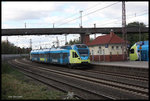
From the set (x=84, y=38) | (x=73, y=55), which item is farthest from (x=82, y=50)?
(x=84, y=38)

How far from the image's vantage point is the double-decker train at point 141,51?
103 ft

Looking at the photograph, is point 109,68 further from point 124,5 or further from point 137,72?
point 124,5

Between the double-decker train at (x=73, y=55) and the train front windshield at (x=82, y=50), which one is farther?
the train front windshield at (x=82, y=50)

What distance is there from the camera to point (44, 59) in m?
39.2

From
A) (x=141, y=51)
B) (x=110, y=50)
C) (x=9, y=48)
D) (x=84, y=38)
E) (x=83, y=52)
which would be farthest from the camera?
(x=84, y=38)

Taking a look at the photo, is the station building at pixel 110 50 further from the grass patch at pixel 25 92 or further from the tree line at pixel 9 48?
the grass patch at pixel 25 92

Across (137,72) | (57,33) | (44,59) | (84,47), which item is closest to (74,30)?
(57,33)

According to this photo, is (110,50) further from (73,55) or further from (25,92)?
(25,92)

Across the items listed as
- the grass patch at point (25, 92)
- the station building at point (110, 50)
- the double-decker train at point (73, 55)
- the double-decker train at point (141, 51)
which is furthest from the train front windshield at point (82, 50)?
the grass patch at point (25, 92)

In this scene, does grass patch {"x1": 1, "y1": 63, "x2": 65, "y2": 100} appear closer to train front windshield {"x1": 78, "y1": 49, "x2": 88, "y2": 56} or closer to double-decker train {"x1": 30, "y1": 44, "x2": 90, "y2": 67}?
double-decker train {"x1": 30, "y1": 44, "x2": 90, "y2": 67}

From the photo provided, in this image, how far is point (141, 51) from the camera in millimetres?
32344

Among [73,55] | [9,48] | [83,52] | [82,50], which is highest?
[9,48]

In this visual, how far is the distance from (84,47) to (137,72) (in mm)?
8419

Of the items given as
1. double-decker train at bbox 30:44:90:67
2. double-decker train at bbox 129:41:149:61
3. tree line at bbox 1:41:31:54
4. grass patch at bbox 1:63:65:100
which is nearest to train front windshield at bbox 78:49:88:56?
double-decker train at bbox 30:44:90:67
